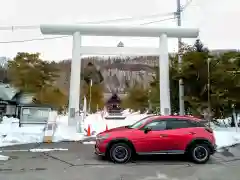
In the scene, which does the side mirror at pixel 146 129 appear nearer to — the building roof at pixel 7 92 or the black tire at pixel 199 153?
the black tire at pixel 199 153

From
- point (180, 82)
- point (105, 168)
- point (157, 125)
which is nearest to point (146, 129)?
point (157, 125)

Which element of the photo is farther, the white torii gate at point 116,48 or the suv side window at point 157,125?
the white torii gate at point 116,48

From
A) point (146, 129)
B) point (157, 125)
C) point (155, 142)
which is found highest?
point (157, 125)

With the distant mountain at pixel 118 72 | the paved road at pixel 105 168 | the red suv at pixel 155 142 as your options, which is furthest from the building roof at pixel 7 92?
the red suv at pixel 155 142

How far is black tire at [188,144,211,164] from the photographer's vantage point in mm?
8789

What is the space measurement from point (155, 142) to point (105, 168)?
191 cm

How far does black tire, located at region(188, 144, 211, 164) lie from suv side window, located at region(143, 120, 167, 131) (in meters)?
1.14

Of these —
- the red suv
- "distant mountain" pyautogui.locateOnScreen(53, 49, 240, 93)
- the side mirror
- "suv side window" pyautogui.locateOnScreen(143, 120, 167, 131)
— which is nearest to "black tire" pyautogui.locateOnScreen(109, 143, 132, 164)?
the red suv

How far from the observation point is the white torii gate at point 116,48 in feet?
62.4

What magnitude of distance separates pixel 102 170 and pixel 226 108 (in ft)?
40.5

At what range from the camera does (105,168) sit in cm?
791

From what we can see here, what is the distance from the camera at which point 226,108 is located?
57.4ft

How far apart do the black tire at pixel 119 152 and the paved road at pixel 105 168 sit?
253mm

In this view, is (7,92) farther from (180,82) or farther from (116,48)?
(180,82)
